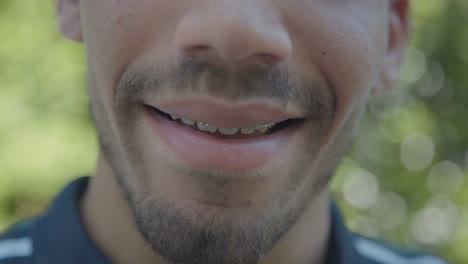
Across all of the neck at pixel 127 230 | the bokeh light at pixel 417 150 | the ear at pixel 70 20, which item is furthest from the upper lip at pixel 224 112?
the bokeh light at pixel 417 150

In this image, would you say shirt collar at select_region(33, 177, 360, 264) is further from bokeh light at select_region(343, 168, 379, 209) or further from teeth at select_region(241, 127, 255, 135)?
bokeh light at select_region(343, 168, 379, 209)

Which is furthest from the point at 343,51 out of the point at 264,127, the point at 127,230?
the point at 127,230

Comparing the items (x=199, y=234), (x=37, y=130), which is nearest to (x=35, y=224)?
(x=199, y=234)

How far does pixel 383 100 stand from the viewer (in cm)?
333

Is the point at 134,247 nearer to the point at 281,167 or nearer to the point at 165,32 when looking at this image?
the point at 281,167

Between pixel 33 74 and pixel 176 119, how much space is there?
1.86 m

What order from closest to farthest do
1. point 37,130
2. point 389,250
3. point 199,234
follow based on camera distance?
point 199,234 → point 389,250 → point 37,130

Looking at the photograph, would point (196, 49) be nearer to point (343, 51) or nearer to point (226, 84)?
point (226, 84)

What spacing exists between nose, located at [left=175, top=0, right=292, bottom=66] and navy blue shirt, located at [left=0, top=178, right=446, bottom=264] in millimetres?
620

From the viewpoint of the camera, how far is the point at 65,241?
1.40 metres

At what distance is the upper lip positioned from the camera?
1.13m

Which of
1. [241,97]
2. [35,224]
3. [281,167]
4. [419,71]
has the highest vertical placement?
[241,97]

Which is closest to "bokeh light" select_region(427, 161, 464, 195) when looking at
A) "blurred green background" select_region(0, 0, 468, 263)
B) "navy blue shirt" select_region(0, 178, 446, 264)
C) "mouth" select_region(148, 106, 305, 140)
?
"blurred green background" select_region(0, 0, 468, 263)

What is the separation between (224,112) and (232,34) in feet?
0.60
